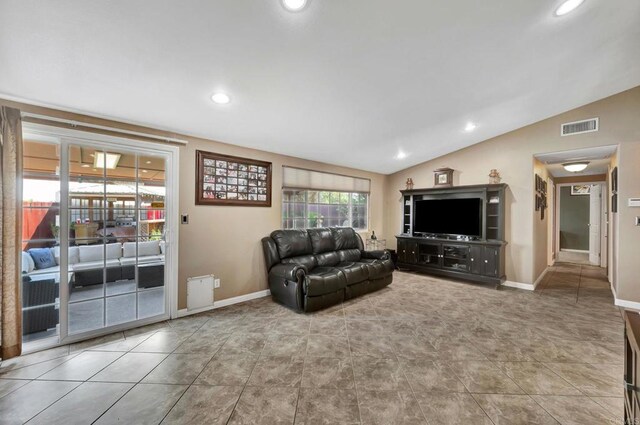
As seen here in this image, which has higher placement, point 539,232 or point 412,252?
point 539,232

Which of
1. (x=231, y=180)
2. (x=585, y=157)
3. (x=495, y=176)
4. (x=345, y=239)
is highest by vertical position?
(x=585, y=157)

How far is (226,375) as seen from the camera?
6.74 feet

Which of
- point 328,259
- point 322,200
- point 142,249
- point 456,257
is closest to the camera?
point 142,249

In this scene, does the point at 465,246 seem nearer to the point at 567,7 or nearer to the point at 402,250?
the point at 402,250

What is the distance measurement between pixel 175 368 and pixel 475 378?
2.45 meters

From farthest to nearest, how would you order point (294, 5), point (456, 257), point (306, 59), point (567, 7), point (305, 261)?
point (456, 257) → point (305, 261) → point (306, 59) → point (567, 7) → point (294, 5)

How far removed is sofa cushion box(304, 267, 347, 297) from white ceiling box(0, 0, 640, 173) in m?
1.97

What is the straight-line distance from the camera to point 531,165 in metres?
4.43

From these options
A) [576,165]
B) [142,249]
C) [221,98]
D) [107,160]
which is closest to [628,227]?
[576,165]

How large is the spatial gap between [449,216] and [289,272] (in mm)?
3566

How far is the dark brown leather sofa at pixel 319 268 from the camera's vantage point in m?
3.32

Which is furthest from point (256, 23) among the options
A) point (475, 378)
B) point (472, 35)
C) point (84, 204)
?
point (475, 378)

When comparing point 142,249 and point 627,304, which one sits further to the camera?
point 627,304

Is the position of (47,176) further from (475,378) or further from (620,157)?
(620,157)
